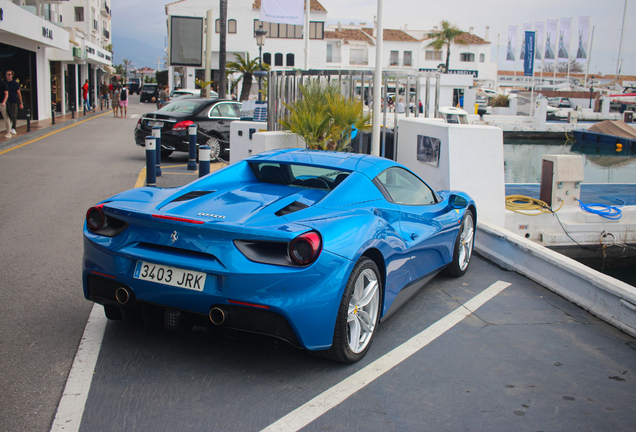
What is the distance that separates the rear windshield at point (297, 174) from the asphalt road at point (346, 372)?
1.25 m

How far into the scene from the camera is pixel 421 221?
187 inches

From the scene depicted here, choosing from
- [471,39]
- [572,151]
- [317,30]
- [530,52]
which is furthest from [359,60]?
[572,151]

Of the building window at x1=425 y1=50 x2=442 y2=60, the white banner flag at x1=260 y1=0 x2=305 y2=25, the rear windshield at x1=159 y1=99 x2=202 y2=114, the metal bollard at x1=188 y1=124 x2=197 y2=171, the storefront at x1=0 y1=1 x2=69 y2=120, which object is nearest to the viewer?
the metal bollard at x1=188 y1=124 x2=197 y2=171

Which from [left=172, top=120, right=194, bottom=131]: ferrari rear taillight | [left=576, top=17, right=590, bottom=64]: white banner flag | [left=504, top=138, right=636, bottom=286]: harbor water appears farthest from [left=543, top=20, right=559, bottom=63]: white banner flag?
[left=172, top=120, right=194, bottom=131]: ferrari rear taillight

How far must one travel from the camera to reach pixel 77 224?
24.9 feet

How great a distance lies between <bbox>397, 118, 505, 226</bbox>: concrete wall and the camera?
829cm

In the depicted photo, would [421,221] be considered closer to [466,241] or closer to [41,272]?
[466,241]

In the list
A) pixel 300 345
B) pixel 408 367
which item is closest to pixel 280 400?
pixel 300 345

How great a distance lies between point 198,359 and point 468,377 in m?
1.76

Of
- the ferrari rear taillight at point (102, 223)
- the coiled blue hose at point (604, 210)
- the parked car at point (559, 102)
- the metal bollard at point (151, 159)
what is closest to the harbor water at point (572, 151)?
the coiled blue hose at point (604, 210)

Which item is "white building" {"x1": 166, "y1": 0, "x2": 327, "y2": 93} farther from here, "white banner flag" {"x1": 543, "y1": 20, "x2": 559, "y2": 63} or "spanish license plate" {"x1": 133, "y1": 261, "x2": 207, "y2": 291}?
"spanish license plate" {"x1": 133, "y1": 261, "x2": 207, "y2": 291}

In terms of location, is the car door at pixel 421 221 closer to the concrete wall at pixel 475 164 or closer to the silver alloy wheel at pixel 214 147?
the concrete wall at pixel 475 164

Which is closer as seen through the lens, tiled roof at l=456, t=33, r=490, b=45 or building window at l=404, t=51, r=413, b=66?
building window at l=404, t=51, r=413, b=66

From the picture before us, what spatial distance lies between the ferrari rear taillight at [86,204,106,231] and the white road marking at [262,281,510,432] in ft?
5.75
